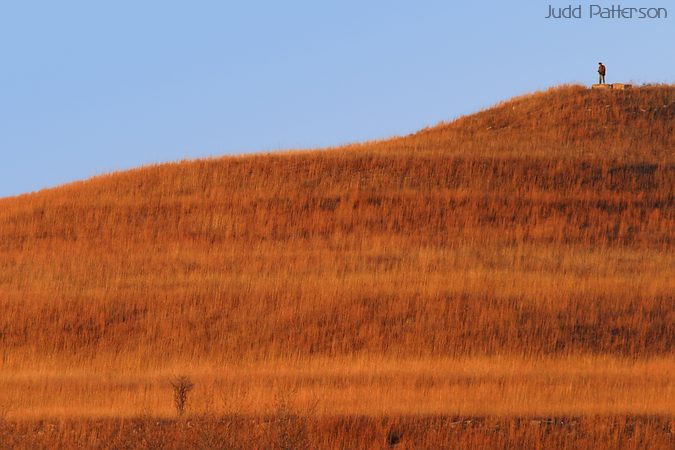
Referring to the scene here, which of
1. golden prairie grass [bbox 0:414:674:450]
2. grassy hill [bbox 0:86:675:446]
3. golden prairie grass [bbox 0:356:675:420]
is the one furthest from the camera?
grassy hill [bbox 0:86:675:446]

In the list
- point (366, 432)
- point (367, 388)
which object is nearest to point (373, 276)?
point (367, 388)

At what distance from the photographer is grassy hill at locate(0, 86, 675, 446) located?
18578 millimetres

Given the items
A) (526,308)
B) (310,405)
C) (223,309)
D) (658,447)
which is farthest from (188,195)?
(658,447)

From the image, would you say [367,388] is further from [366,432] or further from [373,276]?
[373,276]

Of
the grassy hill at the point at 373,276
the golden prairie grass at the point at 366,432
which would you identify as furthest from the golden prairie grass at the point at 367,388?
the golden prairie grass at the point at 366,432

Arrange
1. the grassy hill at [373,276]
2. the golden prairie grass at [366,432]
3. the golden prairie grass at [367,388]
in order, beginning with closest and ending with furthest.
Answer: the golden prairie grass at [366,432] < the golden prairie grass at [367,388] < the grassy hill at [373,276]

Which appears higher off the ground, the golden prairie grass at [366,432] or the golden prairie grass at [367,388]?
the golden prairie grass at [367,388]

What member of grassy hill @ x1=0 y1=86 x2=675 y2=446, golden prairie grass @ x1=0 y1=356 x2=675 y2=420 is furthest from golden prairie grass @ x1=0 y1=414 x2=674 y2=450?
grassy hill @ x1=0 y1=86 x2=675 y2=446

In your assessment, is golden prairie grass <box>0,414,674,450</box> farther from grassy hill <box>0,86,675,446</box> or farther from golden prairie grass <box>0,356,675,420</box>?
grassy hill <box>0,86,675,446</box>

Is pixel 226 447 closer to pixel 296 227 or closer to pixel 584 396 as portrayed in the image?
pixel 584 396

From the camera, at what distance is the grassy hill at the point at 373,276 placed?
1858 cm

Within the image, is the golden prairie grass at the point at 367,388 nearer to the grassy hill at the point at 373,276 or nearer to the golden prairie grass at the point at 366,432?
the grassy hill at the point at 373,276

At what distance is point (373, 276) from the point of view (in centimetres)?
2778

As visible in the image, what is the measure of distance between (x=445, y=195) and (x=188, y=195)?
8.65 m
